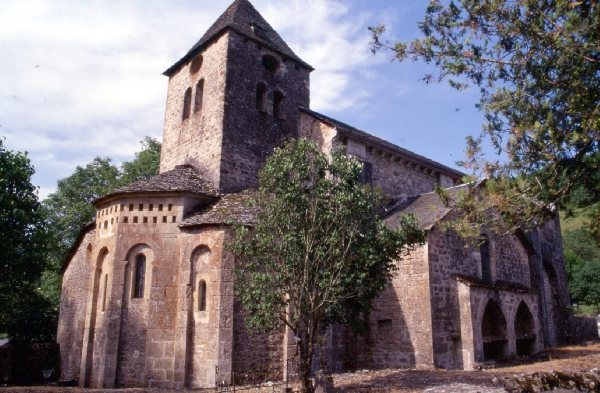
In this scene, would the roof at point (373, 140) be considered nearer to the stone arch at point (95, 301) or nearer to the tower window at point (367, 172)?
the tower window at point (367, 172)

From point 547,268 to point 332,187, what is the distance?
68.5 ft

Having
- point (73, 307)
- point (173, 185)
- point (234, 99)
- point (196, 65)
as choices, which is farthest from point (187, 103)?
point (73, 307)

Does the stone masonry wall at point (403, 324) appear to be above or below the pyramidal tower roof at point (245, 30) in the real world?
below

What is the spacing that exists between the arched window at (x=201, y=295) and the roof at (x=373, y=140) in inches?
326

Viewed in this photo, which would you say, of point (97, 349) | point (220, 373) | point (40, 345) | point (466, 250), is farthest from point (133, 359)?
point (466, 250)

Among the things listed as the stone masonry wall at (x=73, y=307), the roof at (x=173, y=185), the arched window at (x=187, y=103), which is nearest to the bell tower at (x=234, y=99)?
the arched window at (x=187, y=103)

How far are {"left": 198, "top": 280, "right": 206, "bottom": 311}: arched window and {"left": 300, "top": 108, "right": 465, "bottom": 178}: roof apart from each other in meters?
8.29

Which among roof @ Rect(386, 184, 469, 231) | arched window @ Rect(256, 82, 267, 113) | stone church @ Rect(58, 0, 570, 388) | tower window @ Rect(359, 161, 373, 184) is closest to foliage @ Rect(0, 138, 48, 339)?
stone church @ Rect(58, 0, 570, 388)

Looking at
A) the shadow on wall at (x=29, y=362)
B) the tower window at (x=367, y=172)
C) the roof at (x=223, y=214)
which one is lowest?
the shadow on wall at (x=29, y=362)

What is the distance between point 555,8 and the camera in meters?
8.91

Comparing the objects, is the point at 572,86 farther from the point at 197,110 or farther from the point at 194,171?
the point at 197,110

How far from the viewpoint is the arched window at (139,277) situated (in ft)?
50.7

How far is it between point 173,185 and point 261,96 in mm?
6389

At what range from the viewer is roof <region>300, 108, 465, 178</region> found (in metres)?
19.8
